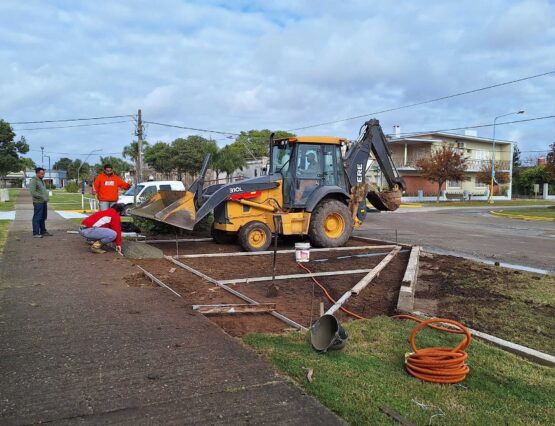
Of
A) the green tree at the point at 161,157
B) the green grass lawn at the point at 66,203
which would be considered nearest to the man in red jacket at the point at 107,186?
the green grass lawn at the point at 66,203

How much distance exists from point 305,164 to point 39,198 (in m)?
7.04

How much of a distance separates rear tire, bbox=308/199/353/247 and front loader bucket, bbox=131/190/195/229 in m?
3.05

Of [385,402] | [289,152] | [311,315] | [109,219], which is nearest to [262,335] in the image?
[311,315]

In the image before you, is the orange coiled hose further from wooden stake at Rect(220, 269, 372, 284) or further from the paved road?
the paved road

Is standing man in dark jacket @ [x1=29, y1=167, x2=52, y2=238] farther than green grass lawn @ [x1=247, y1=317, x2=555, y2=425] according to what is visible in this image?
Yes

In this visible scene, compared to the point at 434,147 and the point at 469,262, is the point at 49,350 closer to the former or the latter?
the point at 469,262

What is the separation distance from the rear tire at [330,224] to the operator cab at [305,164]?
1.58 ft

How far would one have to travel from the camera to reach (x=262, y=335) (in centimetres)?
515

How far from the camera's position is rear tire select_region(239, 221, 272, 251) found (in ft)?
37.4

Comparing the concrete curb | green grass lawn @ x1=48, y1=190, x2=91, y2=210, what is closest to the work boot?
the concrete curb

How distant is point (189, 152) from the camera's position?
56.2 metres

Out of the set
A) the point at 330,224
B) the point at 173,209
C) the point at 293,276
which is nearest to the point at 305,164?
the point at 330,224

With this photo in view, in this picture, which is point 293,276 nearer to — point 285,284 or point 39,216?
point 285,284

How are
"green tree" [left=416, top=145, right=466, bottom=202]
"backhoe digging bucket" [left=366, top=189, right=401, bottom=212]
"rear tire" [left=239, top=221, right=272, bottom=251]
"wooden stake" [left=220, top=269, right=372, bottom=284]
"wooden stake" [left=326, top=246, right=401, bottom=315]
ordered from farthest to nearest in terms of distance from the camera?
"green tree" [left=416, top=145, right=466, bottom=202]
"backhoe digging bucket" [left=366, top=189, right=401, bottom=212]
"rear tire" [left=239, top=221, right=272, bottom=251]
"wooden stake" [left=220, top=269, right=372, bottom=284]
"wooden stake" [left=326, top=246, right=401, bottom=315]
